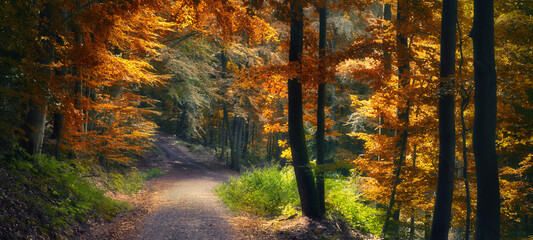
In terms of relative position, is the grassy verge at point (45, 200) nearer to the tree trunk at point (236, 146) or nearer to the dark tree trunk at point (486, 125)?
the dark tree trunk at point (486, 125)

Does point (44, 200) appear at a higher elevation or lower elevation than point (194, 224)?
higher

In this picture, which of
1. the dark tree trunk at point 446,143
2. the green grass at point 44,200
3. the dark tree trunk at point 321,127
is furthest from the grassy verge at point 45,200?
the dark tree trunk at point 446,143

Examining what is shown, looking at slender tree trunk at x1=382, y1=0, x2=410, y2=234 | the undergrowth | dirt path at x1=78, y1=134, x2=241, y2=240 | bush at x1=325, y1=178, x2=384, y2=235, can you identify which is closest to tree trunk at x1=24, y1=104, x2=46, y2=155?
dirt path at x1=78, y1=134, x2=241, y2=240

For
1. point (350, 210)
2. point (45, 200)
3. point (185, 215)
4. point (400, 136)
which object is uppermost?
point (400, 136)

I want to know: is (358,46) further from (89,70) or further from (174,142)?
(174,142)

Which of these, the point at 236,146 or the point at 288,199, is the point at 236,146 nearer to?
the point at 236,146

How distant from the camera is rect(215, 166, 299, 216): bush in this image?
1018 cm

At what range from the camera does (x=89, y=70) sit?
786cm

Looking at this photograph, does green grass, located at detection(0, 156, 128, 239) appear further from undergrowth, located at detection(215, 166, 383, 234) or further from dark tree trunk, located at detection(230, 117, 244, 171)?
dark tree trunk, located at detection(230, 117, 244, 171)

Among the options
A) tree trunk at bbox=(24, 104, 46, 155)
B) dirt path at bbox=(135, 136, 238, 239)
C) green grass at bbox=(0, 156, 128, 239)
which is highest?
tree trunk at bbox=(24, 104, 46, 155)

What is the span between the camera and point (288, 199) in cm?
1028

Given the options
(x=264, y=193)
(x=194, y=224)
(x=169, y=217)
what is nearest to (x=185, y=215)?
(x=169, y=217)

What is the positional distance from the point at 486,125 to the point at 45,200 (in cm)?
853

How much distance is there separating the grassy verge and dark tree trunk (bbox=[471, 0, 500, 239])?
7.62m
